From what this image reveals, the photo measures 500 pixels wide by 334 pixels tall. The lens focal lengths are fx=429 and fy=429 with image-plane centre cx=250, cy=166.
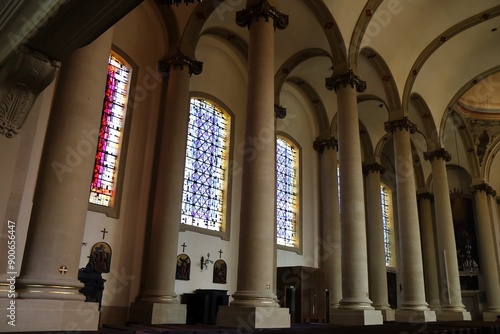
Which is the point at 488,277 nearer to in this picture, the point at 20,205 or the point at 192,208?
the point at 192,208

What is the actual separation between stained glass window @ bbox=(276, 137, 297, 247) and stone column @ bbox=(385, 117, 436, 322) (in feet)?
12.6

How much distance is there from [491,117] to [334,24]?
13.5 metres

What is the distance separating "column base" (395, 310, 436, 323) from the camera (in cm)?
1246

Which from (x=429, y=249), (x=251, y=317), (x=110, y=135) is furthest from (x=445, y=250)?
(x=110, y=135)

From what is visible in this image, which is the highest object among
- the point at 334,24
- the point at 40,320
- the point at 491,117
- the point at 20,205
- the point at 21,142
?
the point at 491,117

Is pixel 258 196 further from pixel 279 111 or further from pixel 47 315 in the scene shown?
pixel 279 111

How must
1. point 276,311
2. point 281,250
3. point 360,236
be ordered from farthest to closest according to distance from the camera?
point 281,250 < point 360,236 < point 276,311

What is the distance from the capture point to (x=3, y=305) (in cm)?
373

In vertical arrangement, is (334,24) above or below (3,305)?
above

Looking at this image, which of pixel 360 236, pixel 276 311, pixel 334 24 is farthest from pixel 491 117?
pixel 276 311

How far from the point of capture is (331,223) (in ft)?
52.0

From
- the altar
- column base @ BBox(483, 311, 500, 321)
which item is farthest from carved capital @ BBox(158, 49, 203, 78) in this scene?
column base @ BBox(483, 311, 500, 321)

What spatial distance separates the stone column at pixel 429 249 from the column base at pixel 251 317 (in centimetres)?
1560

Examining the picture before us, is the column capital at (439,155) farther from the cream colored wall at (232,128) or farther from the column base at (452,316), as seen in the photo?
the cream colored wall at (232,128)
